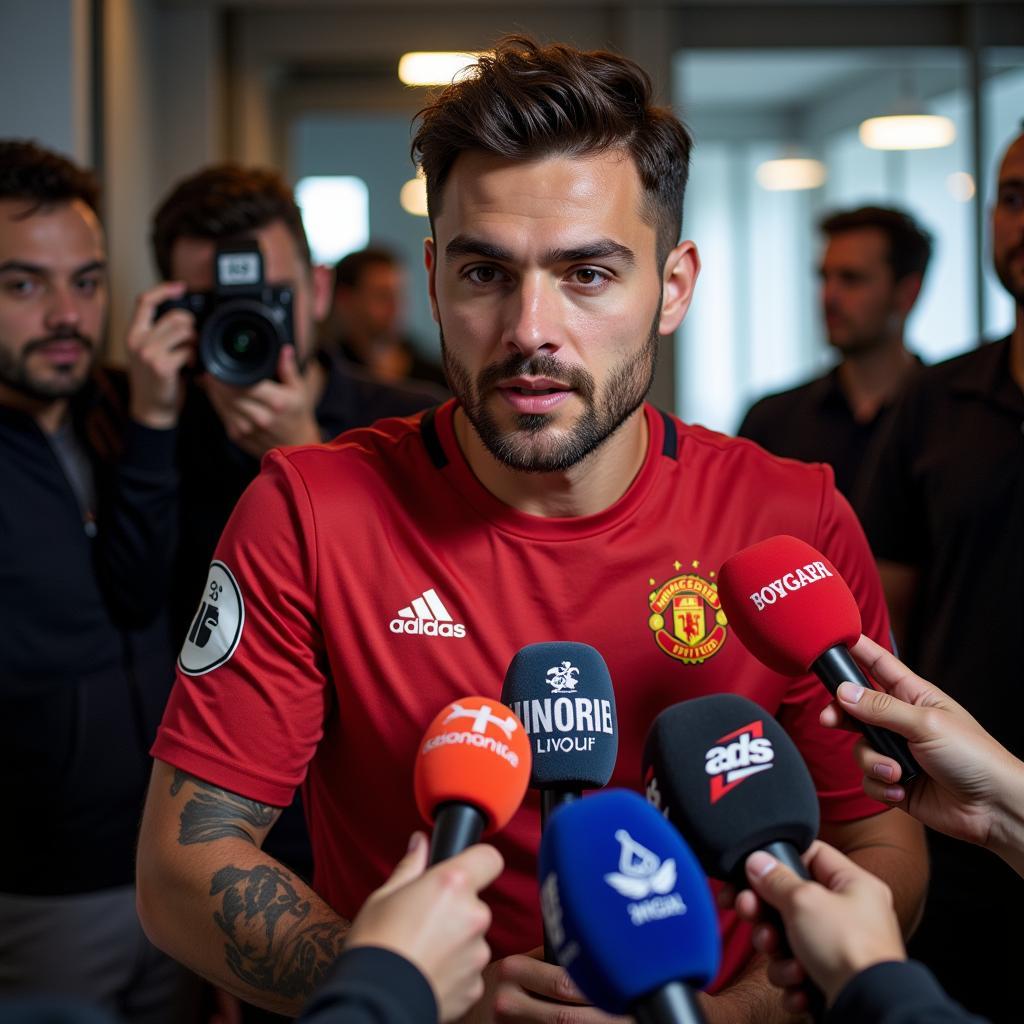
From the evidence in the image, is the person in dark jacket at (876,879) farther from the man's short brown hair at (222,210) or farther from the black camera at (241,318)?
the man's short brown hair at (222,210)

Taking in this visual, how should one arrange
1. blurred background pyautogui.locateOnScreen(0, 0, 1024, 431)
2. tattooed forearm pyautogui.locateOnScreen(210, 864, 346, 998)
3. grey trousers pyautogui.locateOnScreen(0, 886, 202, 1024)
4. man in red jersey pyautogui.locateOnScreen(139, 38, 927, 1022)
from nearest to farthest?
tattooed forearm pyautogui.locateOnScreen(210, 864, 346, 998)
man in red jersey pyautogui.locateOnScreen(139, 38, 927, 1022)
grey trousers pyautogui.locateOnScreen(0, 886, 202, 1024)
blurred background pyautogui.locateOnScreen(0, 0, 1024, 431)

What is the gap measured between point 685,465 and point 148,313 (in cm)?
105

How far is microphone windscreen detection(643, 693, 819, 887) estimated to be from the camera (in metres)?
0.88

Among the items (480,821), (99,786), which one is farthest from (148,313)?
(480,821)

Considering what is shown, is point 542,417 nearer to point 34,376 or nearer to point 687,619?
point 687,619

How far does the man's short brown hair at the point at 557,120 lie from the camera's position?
128cm

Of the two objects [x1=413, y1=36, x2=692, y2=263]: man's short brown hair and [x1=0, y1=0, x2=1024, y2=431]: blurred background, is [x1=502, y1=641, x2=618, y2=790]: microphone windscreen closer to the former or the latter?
[x1=413, y1=36, x2=692, y2=263]: man's short brown hair

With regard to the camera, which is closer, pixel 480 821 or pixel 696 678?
pixel 480 821

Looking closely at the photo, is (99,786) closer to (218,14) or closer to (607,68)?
(607,68)

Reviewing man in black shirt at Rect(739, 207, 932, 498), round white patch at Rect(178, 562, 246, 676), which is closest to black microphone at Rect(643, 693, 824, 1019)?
round white patch at Rect(178, 562, 246, 676)

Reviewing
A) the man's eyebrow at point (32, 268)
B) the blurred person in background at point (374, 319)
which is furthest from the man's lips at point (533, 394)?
the blurred person in background at point (374, 319)

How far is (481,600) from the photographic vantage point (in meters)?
1.31

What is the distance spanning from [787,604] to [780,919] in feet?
1.08

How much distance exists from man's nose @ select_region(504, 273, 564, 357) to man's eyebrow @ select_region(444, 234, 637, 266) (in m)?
0.02
